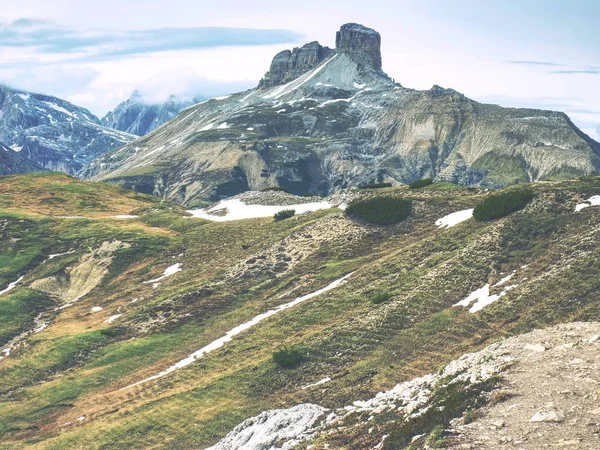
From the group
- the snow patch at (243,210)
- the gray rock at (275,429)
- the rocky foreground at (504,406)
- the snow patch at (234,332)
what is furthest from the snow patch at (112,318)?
the rocky foreground at (504,406)

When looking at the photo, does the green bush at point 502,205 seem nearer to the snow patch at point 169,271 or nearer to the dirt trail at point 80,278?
the snow patch at point 169,271

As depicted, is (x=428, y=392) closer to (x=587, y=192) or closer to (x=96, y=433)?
(x=96, y=433)

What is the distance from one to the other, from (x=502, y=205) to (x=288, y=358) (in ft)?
87.0

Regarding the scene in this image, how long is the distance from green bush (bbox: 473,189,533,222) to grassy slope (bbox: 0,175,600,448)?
1.30m

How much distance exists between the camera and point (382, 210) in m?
74.9

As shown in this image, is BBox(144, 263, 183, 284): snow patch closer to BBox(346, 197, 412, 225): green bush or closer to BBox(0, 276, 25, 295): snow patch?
BBox(0, 276, 25, 295): snow patch

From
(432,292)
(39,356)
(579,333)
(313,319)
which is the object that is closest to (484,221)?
(432,292)

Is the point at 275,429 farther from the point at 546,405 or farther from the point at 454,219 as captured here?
the point at 454,219

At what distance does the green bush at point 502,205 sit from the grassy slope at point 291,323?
4.27 ft

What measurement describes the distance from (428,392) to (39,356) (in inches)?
1717

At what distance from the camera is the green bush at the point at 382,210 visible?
7356 cm

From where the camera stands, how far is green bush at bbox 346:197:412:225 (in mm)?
73562

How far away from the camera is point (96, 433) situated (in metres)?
46.0

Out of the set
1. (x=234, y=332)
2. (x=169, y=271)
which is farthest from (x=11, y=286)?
(x=234, y=332)
